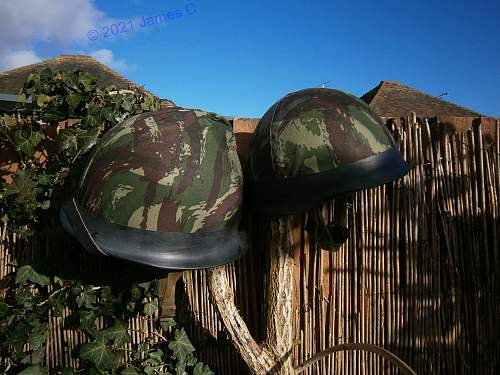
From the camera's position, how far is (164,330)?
→ 2.24m

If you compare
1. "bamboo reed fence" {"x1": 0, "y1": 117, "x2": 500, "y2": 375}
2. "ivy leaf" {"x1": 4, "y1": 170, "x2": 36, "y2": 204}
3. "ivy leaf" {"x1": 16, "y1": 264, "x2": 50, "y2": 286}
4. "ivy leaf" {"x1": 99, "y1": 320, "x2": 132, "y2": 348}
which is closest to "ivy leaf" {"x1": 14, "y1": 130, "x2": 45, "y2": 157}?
"ivy leaf" {"x1": 4, "y1": 170, "x2": 36, "y2": 204}

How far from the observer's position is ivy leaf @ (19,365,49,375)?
2.07 meters

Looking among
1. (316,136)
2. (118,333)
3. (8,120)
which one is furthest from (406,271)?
(8,120)

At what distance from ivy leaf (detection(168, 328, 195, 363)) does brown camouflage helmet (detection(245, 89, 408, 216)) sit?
3.14ft

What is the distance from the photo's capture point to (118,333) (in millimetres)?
2074

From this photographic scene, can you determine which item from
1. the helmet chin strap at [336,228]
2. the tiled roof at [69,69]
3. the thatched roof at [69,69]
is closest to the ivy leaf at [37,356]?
the helmet chin strap at [336,228]

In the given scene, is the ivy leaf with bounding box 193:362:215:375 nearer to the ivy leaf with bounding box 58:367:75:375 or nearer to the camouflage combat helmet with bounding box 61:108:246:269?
the ivy leaf with bounding box 58:367:75:375

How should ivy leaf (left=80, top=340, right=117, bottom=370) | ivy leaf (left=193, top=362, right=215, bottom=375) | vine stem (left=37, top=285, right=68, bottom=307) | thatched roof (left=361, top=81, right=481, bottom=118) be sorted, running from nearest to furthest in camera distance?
ivy leaf (left=80, top=340, right=117, bottom=370), vine stem (left=37, top=285, right=68, bottom=307), ivy leaf (left=193, top=362, right=215, bottom=375), thatched roof (left=361, top=81, right=481, bottom=118)

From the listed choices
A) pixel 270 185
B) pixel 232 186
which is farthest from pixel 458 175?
pixel 232 186

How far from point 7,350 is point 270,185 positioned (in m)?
1.81

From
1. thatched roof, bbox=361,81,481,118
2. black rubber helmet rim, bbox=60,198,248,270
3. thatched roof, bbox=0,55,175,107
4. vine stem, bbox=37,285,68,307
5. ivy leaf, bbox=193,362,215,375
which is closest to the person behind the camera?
black rubber helmet rim, bbox=60,198,248,270

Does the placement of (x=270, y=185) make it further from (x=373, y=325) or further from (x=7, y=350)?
(x=7, y=350)

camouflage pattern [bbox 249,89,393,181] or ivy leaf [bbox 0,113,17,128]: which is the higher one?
ivy leaf [bbox 0,113,17,128]

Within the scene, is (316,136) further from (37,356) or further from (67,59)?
(67,59)
